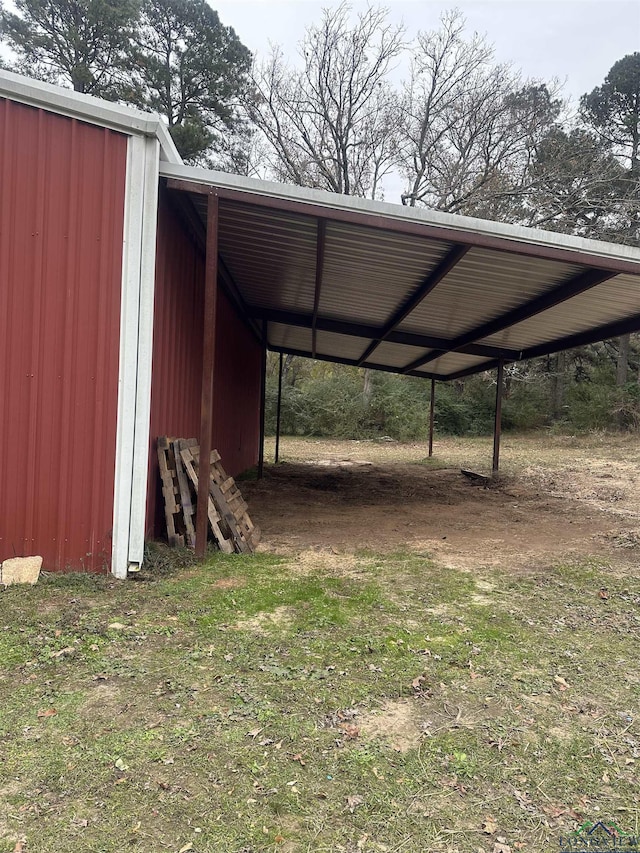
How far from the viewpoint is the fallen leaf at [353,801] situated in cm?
182

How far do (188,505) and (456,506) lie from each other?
4720mm

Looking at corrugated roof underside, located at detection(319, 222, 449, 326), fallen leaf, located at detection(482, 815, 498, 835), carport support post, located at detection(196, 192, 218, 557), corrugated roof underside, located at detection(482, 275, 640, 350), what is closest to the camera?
fallen leaf, located at detection(482, 815, 498, 835)

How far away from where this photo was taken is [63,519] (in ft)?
13.0

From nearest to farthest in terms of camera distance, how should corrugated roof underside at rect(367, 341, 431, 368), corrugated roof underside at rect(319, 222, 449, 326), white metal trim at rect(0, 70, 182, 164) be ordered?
white metal trim at rect(0, 70, 182, 164), corrugated roof underside at rect(319, 222, 449, 326), corrugated roof underside at rect(367, 341, 431, 368)

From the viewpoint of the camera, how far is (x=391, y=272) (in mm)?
5926

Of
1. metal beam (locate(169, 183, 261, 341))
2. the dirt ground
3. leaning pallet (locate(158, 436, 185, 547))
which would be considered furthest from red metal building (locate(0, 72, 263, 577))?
the dirt ground

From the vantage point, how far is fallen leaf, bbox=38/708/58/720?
231 cm

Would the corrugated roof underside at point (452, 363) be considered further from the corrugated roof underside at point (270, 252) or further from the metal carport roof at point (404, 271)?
the corrugated roof underside at point (270, 252)

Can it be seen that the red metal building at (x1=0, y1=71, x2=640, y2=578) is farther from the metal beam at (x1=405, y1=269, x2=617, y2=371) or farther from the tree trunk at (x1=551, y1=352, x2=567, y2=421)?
the tree trunk at (x1=551, y1=352, x2=567, y2=421)

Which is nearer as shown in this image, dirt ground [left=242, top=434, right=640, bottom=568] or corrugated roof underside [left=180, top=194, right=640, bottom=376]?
corrugated roof underside [left=180, top=194, right=640, bottom=376]

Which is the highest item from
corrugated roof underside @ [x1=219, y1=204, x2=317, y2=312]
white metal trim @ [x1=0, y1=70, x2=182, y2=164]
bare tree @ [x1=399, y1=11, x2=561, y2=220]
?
bare tree @ [x1=399, y1=11, x2=561, y2=220]

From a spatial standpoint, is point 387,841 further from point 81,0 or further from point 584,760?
point 81,0

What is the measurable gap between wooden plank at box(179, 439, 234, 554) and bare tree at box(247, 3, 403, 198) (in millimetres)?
16342

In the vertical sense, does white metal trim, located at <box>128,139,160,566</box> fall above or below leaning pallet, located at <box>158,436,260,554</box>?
above
